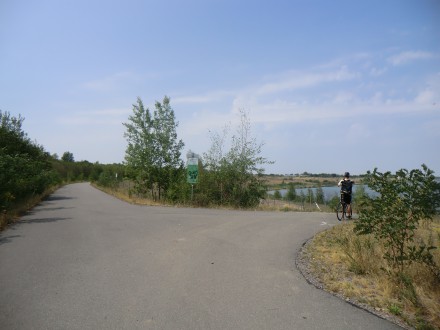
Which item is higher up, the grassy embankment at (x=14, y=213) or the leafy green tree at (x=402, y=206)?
the leafy green tree at (x=402, y=206)

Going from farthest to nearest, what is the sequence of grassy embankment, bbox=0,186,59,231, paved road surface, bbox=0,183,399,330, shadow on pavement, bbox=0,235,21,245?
grassy embankment, bbox=0,186,59,231 < shadow on pavement, bbox=0,235,21,245 < paved road surface, bbox=0,183,399,330

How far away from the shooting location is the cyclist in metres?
14.0

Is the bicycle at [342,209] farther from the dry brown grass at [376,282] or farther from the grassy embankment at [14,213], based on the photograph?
the grassy embankment at [14,213]

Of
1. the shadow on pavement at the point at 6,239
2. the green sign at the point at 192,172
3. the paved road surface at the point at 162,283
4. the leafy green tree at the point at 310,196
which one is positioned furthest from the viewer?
the leafy green tree at the point at 310,196

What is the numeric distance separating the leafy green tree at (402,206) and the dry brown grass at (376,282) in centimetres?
29

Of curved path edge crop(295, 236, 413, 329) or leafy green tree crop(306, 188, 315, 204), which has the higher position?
leafy green tree crop(306, 188, 315, 204)

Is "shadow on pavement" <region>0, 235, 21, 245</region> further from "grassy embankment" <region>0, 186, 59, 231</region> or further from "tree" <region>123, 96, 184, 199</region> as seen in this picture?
"tree" <region>123, 96, 184, 199</region>

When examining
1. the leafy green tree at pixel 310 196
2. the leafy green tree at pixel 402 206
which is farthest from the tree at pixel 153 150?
the leafy green tree at pixel 402 206

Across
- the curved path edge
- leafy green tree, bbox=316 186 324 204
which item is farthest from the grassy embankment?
leafy green tree, bbox=316 186 324 204

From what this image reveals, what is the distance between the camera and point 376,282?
18.9ft

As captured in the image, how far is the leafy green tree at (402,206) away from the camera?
5547 mm

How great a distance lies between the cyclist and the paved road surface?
15.0ft

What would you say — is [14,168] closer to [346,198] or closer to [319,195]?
[346,198]

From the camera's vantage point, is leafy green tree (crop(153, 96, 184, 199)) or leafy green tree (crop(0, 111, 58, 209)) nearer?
leafy green tree (crop(0, 111, 58, 209))
